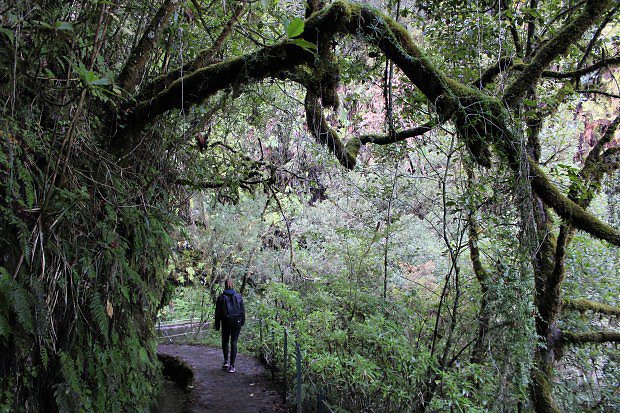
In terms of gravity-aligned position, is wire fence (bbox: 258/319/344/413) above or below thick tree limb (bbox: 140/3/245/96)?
below

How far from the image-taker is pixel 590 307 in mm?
6629

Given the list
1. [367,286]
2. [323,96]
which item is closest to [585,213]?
[323,96]

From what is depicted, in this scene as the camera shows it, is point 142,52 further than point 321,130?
No

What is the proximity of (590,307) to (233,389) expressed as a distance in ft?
18.5

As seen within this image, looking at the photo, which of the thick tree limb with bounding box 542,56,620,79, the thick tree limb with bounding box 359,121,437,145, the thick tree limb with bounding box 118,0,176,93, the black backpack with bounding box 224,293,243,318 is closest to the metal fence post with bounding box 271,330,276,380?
the black backpack with bounding box 224,293,243,318

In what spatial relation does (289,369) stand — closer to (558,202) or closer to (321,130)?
(321,130)

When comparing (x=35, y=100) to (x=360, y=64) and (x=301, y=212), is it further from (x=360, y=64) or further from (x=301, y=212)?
(x=301, y=212)

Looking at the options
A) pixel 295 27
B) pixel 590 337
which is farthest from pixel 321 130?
pixel 590 337

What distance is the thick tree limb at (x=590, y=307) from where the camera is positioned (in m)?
6.56

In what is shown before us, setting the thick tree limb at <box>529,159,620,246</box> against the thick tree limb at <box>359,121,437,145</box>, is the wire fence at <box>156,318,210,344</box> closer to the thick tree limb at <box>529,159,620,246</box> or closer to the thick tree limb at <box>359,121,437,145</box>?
the thick tree limb at <box>359,121,437,145</box>

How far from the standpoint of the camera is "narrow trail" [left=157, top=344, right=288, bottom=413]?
646cm

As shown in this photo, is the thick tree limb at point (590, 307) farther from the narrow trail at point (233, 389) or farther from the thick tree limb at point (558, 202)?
the narrow trail at point (233, 389)

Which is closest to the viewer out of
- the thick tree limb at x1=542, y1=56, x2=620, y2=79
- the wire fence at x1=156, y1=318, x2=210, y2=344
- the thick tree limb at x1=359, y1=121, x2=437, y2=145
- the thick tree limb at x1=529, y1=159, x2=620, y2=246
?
the thick tree limb at x1=529, y1=159, x2=620, y2=246

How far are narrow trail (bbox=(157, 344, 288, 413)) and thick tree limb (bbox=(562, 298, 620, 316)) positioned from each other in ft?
14.4
